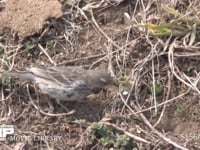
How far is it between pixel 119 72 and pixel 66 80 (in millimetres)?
580

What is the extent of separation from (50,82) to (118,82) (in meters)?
0.64

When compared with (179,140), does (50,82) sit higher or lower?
higher

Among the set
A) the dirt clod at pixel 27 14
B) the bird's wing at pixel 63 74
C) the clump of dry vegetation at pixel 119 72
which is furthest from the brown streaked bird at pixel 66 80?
the dirt clod at pixel 27 14

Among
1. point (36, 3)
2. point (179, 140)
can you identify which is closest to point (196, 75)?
point (179, 140)

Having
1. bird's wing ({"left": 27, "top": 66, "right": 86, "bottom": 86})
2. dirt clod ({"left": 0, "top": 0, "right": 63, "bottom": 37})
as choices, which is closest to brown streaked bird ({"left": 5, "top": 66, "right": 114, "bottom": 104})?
bird's wing ({"left": 27, "top": 66, "right": 86, "bottom": 86})

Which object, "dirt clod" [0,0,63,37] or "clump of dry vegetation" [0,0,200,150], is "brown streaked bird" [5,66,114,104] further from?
"dirt clod" [0,0,63,37]

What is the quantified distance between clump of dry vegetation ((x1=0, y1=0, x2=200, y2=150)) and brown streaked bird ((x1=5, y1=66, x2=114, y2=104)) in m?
0.13

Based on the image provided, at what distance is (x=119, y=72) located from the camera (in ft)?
24.1

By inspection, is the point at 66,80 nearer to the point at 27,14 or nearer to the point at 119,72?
the point at 119,72

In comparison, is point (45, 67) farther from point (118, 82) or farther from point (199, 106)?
point (199, 106)

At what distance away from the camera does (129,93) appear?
7.08m

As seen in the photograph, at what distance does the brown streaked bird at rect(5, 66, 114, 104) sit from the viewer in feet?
23.0

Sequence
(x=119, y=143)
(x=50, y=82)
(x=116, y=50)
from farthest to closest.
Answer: (x=116, y=50), (x=50, y=82), (x=119, y=143)

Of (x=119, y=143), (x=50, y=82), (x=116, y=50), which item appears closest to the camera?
(x=119, y=143)
